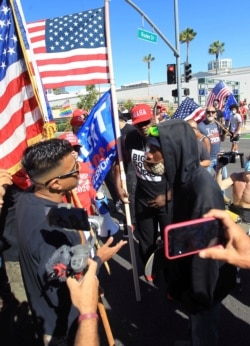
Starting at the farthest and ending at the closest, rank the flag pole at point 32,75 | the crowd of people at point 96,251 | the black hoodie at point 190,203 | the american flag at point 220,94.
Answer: the american flag at point 220,94 → the flag pole at point 32,75 → the black hoodie at point 190,203 → the crowd of people at point 96,251

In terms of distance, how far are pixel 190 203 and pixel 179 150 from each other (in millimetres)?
366

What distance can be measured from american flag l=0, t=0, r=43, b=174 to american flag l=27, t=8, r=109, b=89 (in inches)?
27.3

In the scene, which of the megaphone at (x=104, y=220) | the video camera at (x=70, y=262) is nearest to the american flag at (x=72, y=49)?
the megaphone at (x=104, y=220)

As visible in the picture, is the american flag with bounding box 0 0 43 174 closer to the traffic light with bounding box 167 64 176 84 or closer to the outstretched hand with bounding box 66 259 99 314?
the outstretched hand with bounding box 66 259 99 314

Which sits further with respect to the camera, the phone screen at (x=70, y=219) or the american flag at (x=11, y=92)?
the american flag at (x=11, y=92)

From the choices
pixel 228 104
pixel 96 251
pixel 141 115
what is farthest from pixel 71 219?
pixel 228 104

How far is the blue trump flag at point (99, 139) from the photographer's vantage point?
387 centimetres

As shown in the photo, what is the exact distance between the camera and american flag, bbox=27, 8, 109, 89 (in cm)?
375

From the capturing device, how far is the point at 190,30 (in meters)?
63.2

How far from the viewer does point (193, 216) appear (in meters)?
2.12

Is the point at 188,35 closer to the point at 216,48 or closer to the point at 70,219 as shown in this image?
the point at 216,48

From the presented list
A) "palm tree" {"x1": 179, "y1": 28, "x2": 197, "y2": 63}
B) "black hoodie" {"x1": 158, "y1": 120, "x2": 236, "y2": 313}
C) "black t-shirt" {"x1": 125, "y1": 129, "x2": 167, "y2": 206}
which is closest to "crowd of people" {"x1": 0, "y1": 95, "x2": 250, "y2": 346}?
"black hoodie" {"x1": 158, "y1": 120, "x2": 236, "y2": 313}

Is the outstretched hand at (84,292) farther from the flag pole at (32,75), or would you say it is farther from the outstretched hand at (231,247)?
the flag pole at (32,75)

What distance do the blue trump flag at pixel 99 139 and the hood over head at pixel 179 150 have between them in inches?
61.1
